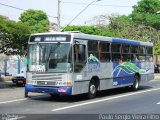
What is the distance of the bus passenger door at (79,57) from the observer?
16.6 m

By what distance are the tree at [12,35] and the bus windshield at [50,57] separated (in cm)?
981

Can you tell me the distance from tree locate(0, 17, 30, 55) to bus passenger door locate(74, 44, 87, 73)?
10.3 meters

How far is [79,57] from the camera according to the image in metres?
16.9

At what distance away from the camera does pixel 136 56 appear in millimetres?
23297

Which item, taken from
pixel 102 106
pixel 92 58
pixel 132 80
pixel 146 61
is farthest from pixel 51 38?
pixel 146 61

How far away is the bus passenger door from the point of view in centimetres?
1662

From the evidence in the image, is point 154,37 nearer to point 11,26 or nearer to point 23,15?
point 23,15

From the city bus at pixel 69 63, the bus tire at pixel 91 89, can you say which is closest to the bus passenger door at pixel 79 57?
the city bus at pixel 69 63

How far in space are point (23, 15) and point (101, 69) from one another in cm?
4096

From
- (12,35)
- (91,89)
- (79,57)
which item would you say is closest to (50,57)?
(79,57)

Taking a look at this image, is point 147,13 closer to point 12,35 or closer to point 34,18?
point 34,18

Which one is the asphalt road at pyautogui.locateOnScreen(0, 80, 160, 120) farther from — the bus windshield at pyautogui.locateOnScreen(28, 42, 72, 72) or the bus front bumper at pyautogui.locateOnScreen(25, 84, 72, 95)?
the bus windshield at pyautogui.locateOnScreen(28, 42, 72, 72)

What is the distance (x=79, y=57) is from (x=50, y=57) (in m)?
1.23

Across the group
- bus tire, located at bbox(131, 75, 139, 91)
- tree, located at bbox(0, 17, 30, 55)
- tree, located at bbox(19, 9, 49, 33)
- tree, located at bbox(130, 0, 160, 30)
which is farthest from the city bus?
tree, located at bbox(130, 0, 160, 30)
